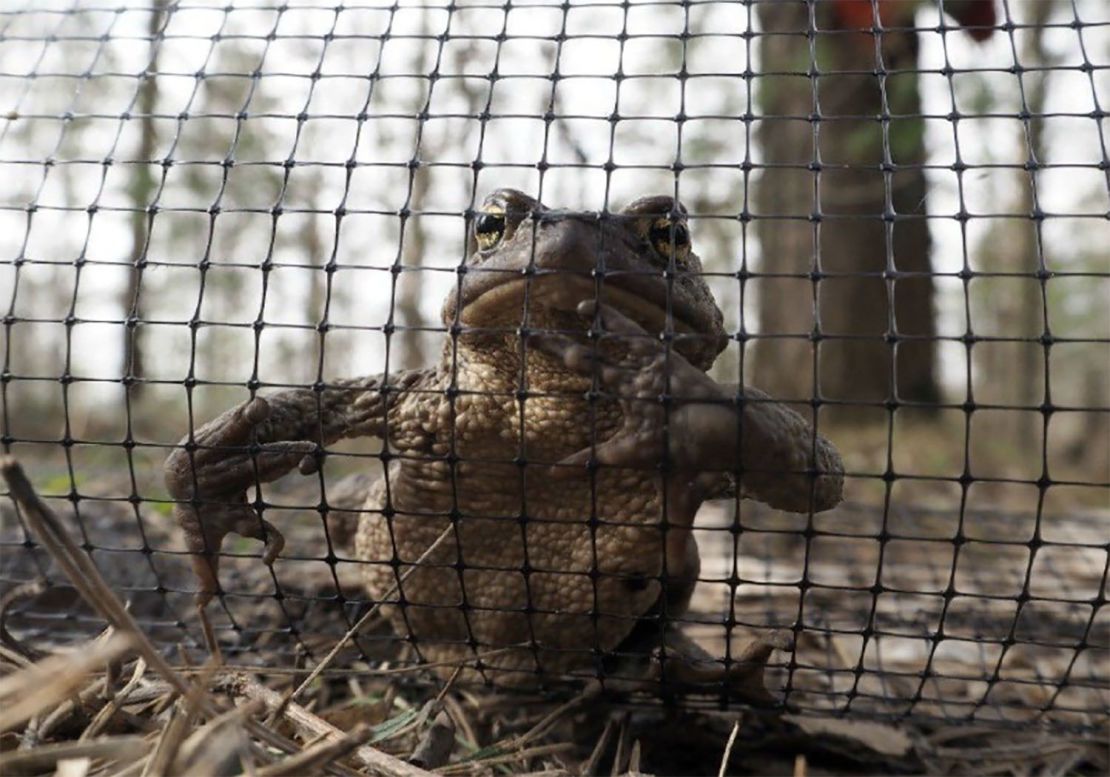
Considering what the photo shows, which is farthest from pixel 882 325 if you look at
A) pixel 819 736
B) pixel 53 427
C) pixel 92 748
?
pixel 53 427

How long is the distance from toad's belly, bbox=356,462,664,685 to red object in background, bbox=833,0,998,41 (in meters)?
1.40

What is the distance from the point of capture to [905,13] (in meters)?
5.27

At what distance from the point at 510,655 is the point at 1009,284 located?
71.0ft

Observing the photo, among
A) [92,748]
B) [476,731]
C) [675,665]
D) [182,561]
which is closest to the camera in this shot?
[92,748]

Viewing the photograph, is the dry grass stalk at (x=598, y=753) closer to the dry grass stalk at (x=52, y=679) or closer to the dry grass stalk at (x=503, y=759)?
the dry grass stalk at (x=503, y=759)

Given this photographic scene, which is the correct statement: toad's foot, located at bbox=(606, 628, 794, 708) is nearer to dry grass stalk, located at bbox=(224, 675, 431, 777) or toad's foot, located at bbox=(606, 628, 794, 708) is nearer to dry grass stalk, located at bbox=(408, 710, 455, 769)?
dry grass stalk, located at bbox=(408, 710, 455, 769)

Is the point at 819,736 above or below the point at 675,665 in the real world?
below

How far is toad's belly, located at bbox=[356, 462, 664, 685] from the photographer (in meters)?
2.41

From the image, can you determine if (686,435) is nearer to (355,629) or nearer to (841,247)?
(355,629)

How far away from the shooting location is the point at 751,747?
8.57ft

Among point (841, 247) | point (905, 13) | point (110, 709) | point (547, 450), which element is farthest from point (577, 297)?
point (841, 247)

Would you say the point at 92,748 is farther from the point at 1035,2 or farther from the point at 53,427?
the point at 1035,2

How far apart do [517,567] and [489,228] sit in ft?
2.68

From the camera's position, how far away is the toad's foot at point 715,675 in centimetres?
238
